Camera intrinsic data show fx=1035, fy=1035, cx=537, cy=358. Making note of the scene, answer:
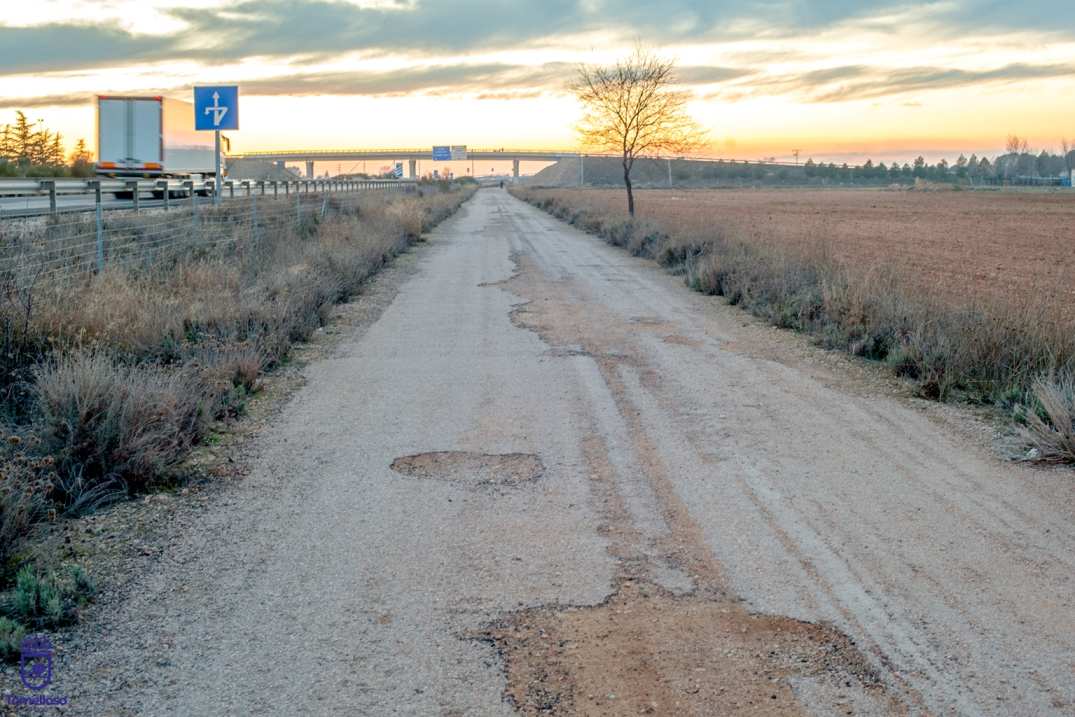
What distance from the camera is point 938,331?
416 inches

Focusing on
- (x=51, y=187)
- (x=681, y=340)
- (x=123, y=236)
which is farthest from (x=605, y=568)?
(x=51, y=187)

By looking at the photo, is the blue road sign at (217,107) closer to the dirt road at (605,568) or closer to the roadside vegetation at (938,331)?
the roadside vegetation at (938,331)

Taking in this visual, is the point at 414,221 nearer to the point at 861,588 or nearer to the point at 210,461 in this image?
the point at 210,461


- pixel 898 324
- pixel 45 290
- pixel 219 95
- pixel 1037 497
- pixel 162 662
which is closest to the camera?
pixel 162 662

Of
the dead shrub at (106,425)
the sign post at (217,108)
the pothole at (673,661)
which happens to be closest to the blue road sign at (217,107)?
the sign post at (217,108)

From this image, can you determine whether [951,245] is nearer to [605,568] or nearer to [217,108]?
[217,108]

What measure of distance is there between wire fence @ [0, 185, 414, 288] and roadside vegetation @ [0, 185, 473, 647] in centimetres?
24

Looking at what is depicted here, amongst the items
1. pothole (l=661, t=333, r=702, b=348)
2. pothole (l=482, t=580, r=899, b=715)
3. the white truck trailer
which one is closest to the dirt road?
pothole (l=482, t=580, r=899, b=715)

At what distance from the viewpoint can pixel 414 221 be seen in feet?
111

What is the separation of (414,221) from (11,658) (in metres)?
30.0

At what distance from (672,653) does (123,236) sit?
13601 millimetres

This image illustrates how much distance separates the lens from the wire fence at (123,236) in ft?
37.3

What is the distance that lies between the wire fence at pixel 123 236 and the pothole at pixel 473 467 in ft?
15.1

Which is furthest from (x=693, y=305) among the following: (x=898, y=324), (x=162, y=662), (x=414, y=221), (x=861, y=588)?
(x=414, y=221)
